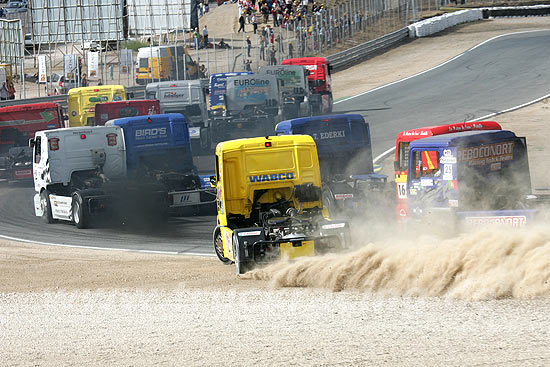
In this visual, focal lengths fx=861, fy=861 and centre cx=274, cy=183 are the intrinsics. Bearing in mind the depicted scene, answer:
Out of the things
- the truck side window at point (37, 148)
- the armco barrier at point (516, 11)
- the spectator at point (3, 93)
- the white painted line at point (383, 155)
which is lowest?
the white painted line at point (383, 155)

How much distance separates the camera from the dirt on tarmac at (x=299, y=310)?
25.5 feet

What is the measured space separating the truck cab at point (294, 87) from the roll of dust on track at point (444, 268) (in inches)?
780

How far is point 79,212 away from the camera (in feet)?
61.9

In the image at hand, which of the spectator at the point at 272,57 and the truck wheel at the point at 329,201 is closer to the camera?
the truck wheel at the point at 329,201

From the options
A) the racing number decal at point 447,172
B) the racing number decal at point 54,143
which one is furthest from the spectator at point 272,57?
the racing number decal at point 447,172

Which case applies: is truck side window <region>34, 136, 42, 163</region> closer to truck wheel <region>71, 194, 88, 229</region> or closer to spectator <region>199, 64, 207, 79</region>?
truck wheel <region>71, 194, 88, 229</region>

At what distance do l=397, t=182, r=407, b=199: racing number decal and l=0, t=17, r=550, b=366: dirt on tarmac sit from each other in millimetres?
2965

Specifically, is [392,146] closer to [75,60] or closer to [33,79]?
[75,60]

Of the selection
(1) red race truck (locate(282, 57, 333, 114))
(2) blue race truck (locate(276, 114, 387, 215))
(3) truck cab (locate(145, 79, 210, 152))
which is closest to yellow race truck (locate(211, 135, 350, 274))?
(2) blue race truck (locate(276, 114, 387, 215))

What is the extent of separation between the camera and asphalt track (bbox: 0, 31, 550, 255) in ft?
57.9

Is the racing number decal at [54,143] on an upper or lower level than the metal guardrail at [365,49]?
lower

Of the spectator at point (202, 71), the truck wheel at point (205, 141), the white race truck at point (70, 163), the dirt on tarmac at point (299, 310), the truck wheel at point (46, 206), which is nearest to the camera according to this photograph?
the dirt on tarmac at point (299, 310)

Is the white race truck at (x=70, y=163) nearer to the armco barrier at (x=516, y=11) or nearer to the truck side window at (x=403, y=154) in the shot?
the truck side window at (x=403, y=154)

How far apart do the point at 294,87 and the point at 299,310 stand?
23061 millimetres
